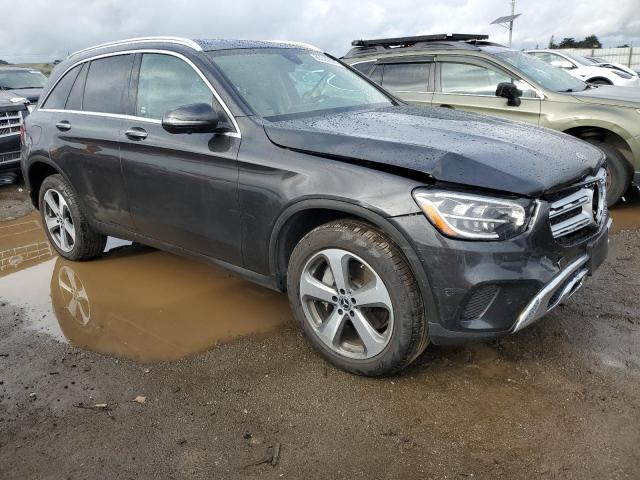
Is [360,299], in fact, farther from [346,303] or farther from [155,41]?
[155,41]

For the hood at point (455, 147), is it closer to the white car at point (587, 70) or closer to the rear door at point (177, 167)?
the rear door at point (177, 167)

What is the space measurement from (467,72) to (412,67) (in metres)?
0.74

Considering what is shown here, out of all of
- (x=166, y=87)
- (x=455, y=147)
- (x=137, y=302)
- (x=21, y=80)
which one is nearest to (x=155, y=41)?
(x=166, y=87)

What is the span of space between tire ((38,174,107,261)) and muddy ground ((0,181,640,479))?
0.74 m

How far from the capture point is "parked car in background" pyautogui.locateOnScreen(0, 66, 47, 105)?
460 inches

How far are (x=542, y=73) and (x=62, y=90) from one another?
5.14 metres

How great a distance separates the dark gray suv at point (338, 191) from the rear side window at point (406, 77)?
2.85 metres

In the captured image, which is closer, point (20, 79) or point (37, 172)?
point (37, 172)

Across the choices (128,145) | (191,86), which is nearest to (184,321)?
(128,145)

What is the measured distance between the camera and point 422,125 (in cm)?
317

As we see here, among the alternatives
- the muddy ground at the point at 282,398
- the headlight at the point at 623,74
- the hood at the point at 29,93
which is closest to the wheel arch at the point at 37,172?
the muddy ground at the point at 282,398

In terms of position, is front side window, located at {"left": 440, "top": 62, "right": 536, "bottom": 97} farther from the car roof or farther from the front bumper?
the front bumper

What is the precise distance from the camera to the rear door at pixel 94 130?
4.04 meters

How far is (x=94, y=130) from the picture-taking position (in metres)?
4.14
